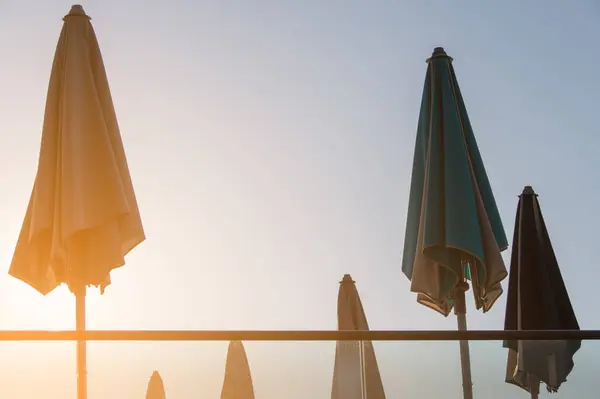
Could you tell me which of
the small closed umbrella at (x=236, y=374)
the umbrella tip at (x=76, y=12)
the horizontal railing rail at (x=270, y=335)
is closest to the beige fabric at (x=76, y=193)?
the umbrella tip at (x=76, y=12)

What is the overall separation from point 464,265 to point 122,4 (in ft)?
27.0

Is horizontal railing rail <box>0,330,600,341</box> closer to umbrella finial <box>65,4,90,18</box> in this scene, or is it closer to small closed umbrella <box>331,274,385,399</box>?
small closed umbrella <box>331,274,385,399</box>

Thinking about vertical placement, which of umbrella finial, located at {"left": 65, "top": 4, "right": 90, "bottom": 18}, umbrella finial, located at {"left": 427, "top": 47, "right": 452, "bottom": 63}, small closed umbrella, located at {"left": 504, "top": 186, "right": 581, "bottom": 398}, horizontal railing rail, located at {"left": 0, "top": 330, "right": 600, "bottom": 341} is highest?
umbrella finial, located at {"left": 65, "top": 4, "right": 90, "bottom": 18}

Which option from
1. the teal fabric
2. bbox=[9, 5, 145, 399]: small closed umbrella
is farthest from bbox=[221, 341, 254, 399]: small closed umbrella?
the teal fabric

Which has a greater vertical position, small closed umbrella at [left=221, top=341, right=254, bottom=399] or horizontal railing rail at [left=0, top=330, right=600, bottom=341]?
horizontal railing rail at [left=0, top=330, right=600, bottom=341]

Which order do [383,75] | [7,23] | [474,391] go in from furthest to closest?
1. [383,75]
2. [7,23]
3. [474,391]

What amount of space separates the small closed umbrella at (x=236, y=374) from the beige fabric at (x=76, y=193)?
6.42ft

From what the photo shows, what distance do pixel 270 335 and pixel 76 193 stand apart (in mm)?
2221

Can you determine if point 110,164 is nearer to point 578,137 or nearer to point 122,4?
point 122,4

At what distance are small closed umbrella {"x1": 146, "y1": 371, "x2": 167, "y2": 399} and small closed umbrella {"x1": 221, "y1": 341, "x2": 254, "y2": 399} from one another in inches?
11.7

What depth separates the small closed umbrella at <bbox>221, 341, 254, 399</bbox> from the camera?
4.53m

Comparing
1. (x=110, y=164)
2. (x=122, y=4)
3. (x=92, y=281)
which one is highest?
(x=122, y=4)

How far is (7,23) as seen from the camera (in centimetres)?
1349

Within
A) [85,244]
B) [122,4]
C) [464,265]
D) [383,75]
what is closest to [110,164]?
[85,244]
